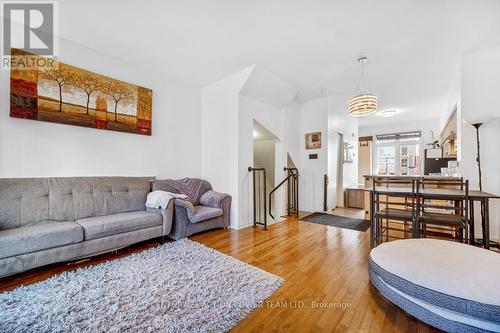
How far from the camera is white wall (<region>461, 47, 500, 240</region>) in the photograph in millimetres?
2879

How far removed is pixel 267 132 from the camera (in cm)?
448

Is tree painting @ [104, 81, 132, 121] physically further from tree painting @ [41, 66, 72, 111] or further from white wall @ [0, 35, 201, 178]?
tree painting @ [41, 66, 72, 111]

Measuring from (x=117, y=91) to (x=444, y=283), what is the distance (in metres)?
4.07

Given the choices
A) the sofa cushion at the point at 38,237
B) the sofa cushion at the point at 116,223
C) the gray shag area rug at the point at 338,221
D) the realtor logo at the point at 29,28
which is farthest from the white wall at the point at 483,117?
the realtor logo at the point at 29,28

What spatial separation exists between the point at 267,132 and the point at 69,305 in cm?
380

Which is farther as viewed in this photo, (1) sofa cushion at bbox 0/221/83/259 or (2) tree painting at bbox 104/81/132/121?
(2) tree painting at bbox 104/81/132/121

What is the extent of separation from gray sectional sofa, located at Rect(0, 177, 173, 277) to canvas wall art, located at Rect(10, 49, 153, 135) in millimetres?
789

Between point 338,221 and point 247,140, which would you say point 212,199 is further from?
point 338,221

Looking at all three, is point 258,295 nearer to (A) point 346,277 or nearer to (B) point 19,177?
(A) point 346,277

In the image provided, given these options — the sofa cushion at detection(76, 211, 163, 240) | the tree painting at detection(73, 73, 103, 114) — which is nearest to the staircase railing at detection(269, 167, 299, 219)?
the sofa cushion at detection(76, 211, 163, 240)

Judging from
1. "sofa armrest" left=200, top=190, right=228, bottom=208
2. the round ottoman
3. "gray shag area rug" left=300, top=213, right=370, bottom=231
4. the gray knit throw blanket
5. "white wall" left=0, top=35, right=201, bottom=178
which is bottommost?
"gray shag area rug" left=300, top=213, right=370, bottom=231

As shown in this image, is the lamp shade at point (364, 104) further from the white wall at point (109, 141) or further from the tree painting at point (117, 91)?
the tree painting at point (117, 91)

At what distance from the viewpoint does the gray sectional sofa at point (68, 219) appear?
1.95 meters

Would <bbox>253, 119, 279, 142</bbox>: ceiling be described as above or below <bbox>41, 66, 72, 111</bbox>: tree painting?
below
